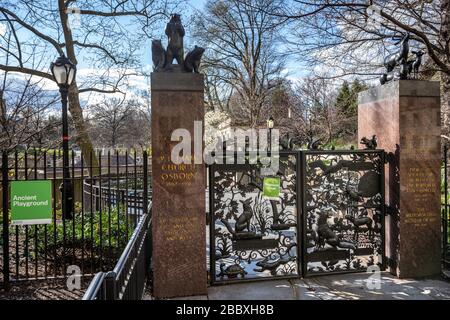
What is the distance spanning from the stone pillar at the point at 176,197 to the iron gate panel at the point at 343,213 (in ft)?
5.77

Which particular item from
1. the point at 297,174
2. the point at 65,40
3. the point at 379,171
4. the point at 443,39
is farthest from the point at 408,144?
the point at 65,40

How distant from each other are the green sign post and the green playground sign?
Answer: 3356 millimetres

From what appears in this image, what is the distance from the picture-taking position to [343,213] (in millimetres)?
5758

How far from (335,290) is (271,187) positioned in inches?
66.9

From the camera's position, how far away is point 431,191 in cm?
537

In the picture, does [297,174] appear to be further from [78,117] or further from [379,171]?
[78,117]

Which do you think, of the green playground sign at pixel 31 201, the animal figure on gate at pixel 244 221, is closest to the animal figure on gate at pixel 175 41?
the animal figure on gate at pixel 244 221

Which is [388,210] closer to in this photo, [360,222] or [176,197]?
[360,222]

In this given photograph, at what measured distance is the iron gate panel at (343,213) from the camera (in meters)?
5.43

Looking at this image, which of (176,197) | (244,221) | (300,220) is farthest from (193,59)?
(300,220)

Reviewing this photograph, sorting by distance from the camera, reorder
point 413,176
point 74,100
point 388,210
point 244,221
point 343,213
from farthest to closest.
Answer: point 74,100 < point 343,213 < point 388,210 < point 413,176 < point 244,221

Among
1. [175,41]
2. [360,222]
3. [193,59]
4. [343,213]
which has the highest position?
[175,41]

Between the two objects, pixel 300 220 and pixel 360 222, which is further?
pixel 360 222
